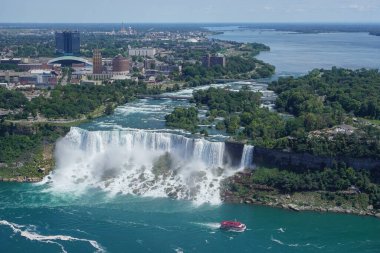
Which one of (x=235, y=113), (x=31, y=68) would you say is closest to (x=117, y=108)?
(x=235, y=113)

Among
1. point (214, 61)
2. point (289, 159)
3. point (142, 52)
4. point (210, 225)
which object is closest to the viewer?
point (210, 225)

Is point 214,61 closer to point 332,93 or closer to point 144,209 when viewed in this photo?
point 332,93

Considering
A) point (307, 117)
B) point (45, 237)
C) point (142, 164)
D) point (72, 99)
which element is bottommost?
point (45, 237)

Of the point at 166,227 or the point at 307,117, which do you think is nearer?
the point at 166,227

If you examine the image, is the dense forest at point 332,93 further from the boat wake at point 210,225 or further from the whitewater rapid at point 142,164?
the boat wake at point 210,225

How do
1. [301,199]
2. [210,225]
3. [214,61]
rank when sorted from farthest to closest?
[214,61] < [301,199] < [210,225]

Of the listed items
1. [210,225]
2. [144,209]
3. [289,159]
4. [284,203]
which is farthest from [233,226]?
[289,159]

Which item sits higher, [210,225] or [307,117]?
[307,117]
